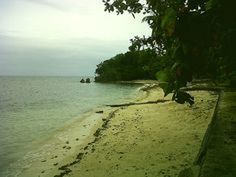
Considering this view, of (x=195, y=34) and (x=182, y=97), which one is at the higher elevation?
(x=195, y=34)

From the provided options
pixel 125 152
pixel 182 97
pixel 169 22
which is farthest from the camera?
pixel 125 152

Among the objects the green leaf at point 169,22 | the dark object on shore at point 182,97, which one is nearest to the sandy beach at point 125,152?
the dark object on shore at point 182,97

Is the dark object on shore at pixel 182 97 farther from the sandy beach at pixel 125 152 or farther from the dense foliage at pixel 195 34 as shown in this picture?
the sandy beach at pixel 125 152

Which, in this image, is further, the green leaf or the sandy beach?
the sandy beach

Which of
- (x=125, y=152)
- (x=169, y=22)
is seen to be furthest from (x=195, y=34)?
(x=125, y=152)

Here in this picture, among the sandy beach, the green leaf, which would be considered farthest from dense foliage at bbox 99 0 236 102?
the sandy beach

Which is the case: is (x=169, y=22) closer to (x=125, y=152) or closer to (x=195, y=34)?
(x=195, y=34)

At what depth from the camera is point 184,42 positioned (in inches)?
106

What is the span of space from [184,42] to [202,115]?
1470 cm

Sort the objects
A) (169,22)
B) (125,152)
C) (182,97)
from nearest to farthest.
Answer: (169,22)
(182,97)
(125,152)

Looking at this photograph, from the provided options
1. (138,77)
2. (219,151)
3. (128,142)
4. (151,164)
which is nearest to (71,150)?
(128,142)

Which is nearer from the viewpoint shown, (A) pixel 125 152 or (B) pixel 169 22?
(B) pixel 169 22

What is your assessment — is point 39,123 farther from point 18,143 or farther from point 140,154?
point 140,154

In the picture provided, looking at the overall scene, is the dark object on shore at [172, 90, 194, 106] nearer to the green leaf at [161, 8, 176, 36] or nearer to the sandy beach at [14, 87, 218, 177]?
the green leaf at [161, 8, 176, 36]
